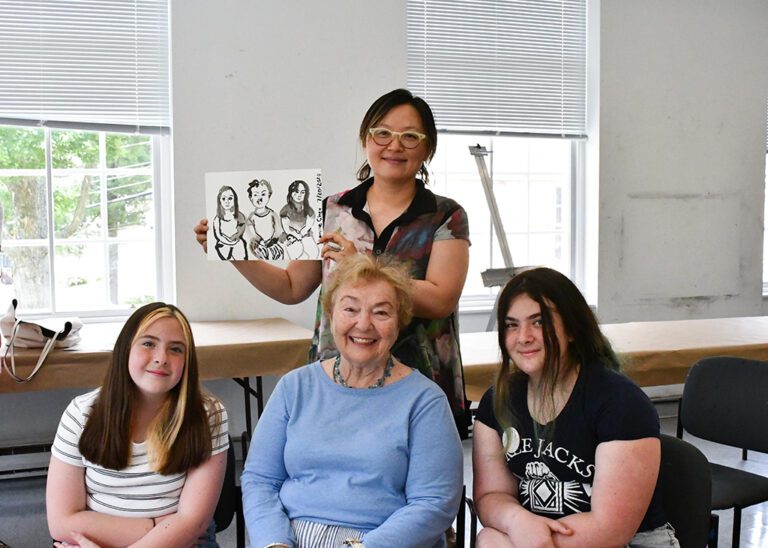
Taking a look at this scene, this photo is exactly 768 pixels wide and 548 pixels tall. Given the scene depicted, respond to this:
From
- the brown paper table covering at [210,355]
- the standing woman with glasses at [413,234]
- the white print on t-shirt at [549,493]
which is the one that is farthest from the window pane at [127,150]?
the white print on t-shirt at [549,493]

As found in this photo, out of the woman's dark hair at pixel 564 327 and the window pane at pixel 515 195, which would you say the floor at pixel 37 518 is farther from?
the woman's dark hair at pixel 564 327

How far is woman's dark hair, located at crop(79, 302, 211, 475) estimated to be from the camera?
6.04ft

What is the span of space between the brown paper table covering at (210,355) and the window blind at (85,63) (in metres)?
1.08

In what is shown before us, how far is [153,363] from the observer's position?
1880 millimetres

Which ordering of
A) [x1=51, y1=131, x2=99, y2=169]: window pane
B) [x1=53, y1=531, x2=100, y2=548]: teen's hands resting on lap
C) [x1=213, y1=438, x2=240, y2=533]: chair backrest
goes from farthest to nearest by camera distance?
[x1=51, y1=131, x2=99, y2=169]: window pane
[x1=213, y1=438, x2=240, y2=533]: chair backrest
[x1=53, y1=531, x2=100, y2=548]: teen's hands resting on lap

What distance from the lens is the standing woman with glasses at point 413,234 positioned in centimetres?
202

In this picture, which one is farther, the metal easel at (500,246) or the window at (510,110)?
Answer: the window at (510,110)

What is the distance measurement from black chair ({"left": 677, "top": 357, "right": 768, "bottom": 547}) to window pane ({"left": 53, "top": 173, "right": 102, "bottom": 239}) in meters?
3.11

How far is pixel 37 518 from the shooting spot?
350 centimetres

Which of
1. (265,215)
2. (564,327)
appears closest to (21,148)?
(265,215)

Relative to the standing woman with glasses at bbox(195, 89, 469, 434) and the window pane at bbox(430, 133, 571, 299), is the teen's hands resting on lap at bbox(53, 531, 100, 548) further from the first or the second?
the window pane at bbox(430, 133, 571, 299)

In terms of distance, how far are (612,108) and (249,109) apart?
2.30 m

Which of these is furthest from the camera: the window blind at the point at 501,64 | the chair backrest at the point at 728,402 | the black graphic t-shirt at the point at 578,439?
the window blind at the point at 501,64

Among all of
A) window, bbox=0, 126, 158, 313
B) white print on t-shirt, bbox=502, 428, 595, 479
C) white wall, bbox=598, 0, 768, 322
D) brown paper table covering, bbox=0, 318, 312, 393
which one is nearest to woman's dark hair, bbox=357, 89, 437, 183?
white print on t-shirt, bbox=502, 428, 595, 479
